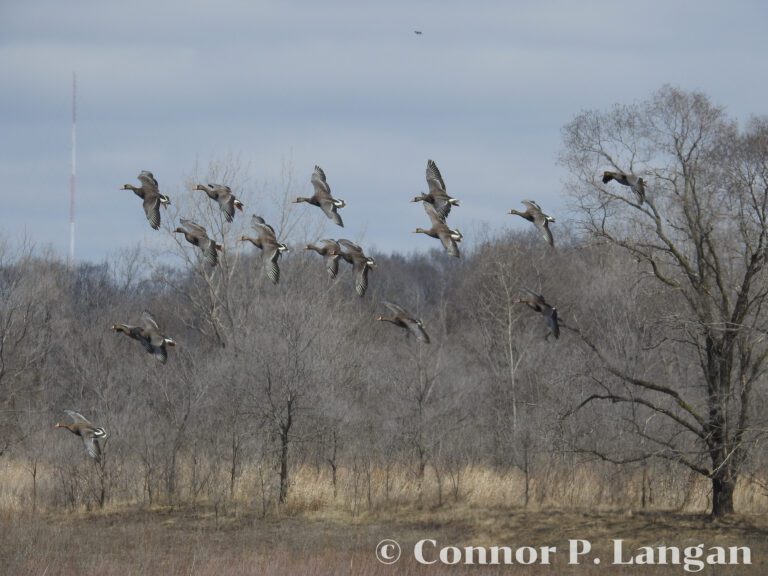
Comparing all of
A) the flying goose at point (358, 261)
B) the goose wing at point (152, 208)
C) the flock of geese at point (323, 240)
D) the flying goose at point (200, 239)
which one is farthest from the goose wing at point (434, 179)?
the goose wing at point (152, 208)

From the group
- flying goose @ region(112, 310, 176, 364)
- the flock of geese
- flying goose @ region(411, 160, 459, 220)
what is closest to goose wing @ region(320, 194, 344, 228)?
the flock of geese

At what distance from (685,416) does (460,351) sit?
1616cm

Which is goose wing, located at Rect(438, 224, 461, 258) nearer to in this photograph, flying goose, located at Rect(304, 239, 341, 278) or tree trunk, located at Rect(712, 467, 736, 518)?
flying goose, located at Rect(304, 239, 341, 278)

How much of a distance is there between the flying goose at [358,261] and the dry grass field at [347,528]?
7.19m

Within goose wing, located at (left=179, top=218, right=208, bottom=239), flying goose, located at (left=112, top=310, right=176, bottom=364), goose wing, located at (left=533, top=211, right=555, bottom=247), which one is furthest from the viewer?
goose wing, located at (left=533, top=211, right=555, bottom=247)

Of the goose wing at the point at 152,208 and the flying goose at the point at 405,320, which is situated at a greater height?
the goose wing at the point at 152,208

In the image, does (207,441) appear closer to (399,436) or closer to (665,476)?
(399,436)

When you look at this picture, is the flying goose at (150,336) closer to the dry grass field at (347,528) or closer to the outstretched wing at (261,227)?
the outstretched wing at (261,227)

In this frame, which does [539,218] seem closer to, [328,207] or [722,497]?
[328,207]

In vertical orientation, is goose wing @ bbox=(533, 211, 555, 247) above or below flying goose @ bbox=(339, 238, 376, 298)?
above

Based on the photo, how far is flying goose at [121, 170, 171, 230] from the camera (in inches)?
658

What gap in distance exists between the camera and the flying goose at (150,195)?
1670 centimetres

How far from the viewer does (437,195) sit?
17.3 meters

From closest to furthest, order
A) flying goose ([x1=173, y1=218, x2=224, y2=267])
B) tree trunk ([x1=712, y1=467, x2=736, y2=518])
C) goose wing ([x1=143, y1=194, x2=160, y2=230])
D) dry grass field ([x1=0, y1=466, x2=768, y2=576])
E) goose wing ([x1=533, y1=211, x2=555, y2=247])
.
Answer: goose wing ([x1=143, y1=194, x2=160, y2=230]), flying goose ([x1=173, y1=218, x2=224, y2=267]), goose wing ([x1=533, y1=211, x2=555, y2=247]), dry grass field ([x1=0, y1=466, x2=768, y2=576]), tree trunk ([x1=712, y1=467, x2=736, y2=518])
